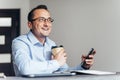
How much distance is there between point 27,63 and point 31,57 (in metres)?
0.23

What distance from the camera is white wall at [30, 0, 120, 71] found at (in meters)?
3.42

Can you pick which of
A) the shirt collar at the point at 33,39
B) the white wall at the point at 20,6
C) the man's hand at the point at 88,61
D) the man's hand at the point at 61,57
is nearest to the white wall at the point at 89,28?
the white wall at the point at 20,6

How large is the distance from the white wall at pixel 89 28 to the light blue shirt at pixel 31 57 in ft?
6.27

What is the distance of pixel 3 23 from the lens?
4605mm

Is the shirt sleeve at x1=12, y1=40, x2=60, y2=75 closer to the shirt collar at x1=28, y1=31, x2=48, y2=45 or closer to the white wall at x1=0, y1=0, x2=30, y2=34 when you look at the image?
the shirt collar at x1=28, y1=31, x2=48, y2=45

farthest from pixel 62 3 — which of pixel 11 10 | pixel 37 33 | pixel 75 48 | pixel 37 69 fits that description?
pixel 37 69

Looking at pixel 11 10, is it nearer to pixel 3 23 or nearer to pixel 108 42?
pixel 3 23

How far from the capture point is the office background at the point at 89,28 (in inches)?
135

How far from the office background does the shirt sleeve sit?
212 cm

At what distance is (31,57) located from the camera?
4.80 ft

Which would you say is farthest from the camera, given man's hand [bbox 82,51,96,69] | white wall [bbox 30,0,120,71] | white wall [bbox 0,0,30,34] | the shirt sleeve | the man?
white wall [bbox 0,0,30,34]

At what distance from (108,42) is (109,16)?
328 mm

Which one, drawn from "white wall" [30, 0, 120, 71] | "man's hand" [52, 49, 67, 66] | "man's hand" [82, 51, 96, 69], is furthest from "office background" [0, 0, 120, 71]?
"man's hand" [52, 49, 67, 66]

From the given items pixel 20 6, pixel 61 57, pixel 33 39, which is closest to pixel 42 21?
pixel 33 39
